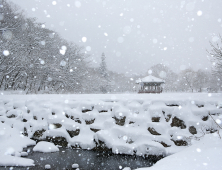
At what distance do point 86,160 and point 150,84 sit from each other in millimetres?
15883

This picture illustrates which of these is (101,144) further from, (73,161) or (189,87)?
(189,87)

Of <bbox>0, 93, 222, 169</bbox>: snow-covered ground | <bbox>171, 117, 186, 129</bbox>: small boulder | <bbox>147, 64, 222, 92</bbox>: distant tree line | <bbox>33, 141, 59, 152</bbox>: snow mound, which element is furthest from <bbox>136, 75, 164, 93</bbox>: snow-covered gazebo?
<bbox>147, 64, 222, 92</bbox>: distant tree line

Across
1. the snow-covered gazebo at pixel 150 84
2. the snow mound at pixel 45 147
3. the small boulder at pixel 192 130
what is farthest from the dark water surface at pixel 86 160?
the snow-covered gazebo at pixel 150 84

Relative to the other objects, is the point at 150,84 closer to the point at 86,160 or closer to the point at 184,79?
the point at 86,160

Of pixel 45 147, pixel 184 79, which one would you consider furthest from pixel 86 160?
pixel 184 79

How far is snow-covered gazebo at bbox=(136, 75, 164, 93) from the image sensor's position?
17.6 meters

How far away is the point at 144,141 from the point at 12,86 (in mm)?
16446

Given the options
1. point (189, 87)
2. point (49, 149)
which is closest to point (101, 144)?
point (49, 149)

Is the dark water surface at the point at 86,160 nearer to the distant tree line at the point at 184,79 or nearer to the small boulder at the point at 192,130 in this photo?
the small boulder at the point at 192,130

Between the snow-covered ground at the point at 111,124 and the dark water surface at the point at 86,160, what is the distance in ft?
0.56

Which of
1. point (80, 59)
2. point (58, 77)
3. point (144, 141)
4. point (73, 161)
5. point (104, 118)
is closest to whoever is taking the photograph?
point (73, 161)

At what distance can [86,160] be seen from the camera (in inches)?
133

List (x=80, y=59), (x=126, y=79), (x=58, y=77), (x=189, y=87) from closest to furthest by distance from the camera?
(x=58, y=77) → (x=80, y=59) → (x=189, y=87) → (x=126, y=79)

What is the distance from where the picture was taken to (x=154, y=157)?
11.1ft
